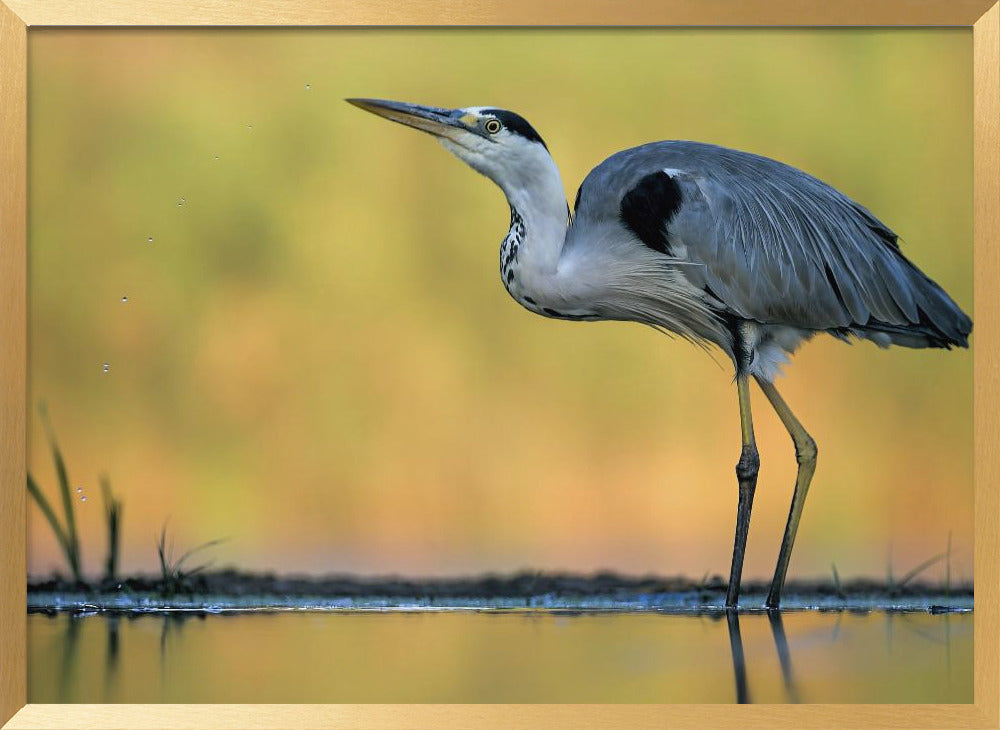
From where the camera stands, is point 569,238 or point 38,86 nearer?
point 38,86

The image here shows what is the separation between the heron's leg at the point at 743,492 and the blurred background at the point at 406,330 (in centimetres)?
2

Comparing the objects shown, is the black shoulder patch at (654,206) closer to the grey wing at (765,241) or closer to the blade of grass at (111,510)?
the grey wing at (765,241)

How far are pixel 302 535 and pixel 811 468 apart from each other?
3.58 ft

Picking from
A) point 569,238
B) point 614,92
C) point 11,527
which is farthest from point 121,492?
point 614,92

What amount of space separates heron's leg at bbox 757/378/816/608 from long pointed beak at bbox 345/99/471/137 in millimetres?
862

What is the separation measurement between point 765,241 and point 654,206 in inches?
10.2

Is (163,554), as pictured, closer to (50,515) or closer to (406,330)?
(50,515)

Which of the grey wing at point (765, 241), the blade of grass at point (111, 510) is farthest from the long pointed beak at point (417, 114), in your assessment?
the blade of grass at point (111, 510)

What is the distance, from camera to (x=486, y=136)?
291 centimetres

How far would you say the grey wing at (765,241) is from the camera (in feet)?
9.66

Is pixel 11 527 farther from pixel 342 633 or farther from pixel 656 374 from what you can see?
pixel 656 374

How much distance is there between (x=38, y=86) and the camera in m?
2.82

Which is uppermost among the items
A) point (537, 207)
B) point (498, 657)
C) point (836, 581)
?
point (537, 207)

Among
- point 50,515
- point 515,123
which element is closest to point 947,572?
point 515,123
